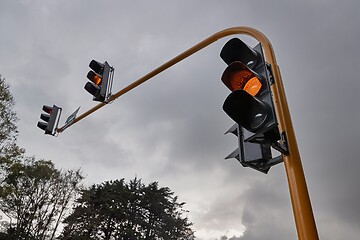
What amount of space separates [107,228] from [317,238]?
162 feet

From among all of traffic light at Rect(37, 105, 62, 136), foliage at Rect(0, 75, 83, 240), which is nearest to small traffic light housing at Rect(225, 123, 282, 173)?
traffic light at Rect(37, 105, 62, 136)

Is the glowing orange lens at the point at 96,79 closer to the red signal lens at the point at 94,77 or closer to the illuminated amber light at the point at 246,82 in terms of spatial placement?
the red signal lens at the point at 94,77

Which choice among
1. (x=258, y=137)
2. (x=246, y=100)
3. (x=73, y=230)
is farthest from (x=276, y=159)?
(x=73, y=230)

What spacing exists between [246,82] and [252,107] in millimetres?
391

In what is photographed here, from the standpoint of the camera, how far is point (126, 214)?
4684 centimetres

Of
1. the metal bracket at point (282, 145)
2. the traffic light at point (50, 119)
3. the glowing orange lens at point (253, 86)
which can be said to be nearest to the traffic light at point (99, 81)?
the traffic light at point (50, 119)

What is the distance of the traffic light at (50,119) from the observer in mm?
5309

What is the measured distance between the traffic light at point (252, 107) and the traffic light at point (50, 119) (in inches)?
178

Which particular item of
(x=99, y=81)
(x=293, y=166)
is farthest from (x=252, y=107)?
(x=99, y=81)

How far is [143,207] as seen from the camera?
52.4 meters

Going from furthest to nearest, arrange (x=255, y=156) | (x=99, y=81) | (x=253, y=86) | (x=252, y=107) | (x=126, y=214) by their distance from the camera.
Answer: (x=126, y=214)
(x=99, y=81)
(x=253, y=86)
(x=255, y=156)
(x=252, y=107)

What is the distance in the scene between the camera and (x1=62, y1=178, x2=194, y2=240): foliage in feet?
132

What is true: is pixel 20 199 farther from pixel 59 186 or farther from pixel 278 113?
pixel 278 113

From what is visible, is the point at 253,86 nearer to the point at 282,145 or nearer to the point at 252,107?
the point at 252,107
